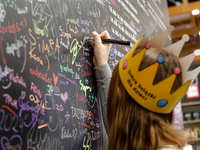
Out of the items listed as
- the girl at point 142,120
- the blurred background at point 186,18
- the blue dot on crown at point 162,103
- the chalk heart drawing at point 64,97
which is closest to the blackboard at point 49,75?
the chalk heart drawing at point 64,97

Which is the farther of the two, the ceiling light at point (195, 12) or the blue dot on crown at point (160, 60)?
the ceiling light at point (195, 12)

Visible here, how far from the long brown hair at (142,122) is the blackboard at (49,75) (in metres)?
0.19

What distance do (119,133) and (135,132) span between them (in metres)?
0.06

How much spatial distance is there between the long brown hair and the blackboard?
0.19 meters

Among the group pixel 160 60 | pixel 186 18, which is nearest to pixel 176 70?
pixel 160 60

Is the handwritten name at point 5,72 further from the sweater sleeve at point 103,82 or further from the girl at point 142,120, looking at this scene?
the sweater sleeve at point 103,82

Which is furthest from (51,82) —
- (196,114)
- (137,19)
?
(196,114)

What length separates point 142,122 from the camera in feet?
3.20

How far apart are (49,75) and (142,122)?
1.34 ft

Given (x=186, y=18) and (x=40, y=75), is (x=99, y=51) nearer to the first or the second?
(x=40, y=75)

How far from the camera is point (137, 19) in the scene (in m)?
2.00

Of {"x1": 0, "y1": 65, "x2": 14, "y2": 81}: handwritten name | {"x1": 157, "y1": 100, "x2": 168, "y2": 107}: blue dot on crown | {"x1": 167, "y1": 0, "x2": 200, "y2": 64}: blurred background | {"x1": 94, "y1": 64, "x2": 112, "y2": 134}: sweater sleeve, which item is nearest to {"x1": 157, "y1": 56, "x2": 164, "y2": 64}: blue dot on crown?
{"x1": 157, "y1": 100, "x2": 168, "y2": 107}: blue dot on crown

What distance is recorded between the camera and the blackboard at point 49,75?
779mm

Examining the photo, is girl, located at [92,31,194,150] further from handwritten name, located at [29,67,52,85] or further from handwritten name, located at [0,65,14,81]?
handwritten name, located at [0,65,14,81]
